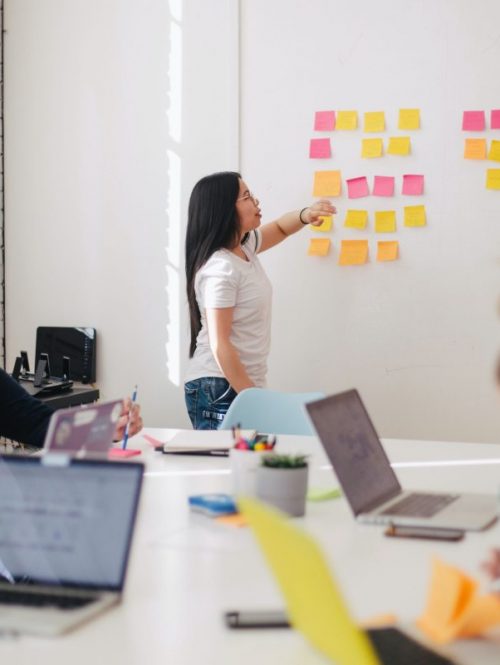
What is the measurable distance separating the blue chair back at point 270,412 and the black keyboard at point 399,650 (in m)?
1.70

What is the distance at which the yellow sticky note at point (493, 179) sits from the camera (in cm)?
347

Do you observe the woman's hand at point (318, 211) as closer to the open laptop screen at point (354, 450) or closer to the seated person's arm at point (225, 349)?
the seated person's arm at point (225, 349)

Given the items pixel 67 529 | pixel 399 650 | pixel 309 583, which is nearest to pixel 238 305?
pixel 67 529

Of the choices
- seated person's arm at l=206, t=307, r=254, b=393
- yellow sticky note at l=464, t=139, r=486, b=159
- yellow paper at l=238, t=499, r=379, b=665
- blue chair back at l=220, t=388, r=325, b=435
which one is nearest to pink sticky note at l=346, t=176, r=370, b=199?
yellow sticky note at l=464, t=139, r=486, b=159

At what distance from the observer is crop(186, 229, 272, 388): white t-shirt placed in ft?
10.4

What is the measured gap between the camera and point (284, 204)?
373 centimetres

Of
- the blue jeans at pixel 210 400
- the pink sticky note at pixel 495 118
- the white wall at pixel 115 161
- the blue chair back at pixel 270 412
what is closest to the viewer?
the blue chair back at pixel 270 412

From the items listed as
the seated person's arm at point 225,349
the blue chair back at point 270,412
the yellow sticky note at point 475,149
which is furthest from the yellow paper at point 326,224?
the blue chair back at point 270,412

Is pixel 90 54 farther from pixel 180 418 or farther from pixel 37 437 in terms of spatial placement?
pixel 37 437

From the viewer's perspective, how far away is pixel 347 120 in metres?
3.61

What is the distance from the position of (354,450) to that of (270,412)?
3.50ft

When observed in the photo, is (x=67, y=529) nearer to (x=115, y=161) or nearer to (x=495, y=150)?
(x=495, y=150)

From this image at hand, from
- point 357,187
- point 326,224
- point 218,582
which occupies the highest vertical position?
point 357,187

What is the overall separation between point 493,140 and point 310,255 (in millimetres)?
845
